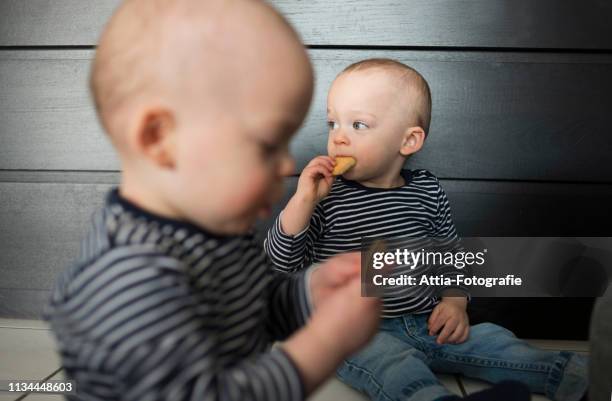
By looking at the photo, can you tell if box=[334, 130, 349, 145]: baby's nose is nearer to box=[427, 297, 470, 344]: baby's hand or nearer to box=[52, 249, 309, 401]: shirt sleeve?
box=[427, 297, 470, 344]: baby's hand

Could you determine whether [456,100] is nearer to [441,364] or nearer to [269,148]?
[441,364]

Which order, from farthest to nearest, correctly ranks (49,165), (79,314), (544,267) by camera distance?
(49,165)
(544,267)
(79,314)

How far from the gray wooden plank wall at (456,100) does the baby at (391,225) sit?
0.46 ft

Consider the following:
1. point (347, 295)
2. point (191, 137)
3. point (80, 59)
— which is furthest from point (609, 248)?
point (80, 59)

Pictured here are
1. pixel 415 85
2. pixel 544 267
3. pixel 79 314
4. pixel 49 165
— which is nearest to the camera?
pixel 79 314

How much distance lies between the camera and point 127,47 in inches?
18.0

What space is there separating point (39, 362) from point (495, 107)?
3.28ft

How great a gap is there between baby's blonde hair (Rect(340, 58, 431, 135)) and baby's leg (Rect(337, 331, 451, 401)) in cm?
39

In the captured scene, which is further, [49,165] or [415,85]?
[49,165]

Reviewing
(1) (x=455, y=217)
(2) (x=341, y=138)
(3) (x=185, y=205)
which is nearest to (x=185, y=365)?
(3) (x=185, y=205)

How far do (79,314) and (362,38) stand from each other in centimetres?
86

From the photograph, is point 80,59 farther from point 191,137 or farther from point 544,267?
point 544,267

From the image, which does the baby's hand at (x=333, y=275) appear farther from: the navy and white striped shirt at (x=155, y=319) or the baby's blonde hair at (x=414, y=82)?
the baby's blonde hair at (x=414, y=82)

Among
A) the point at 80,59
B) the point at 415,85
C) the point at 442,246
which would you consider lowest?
the point at 442,246
